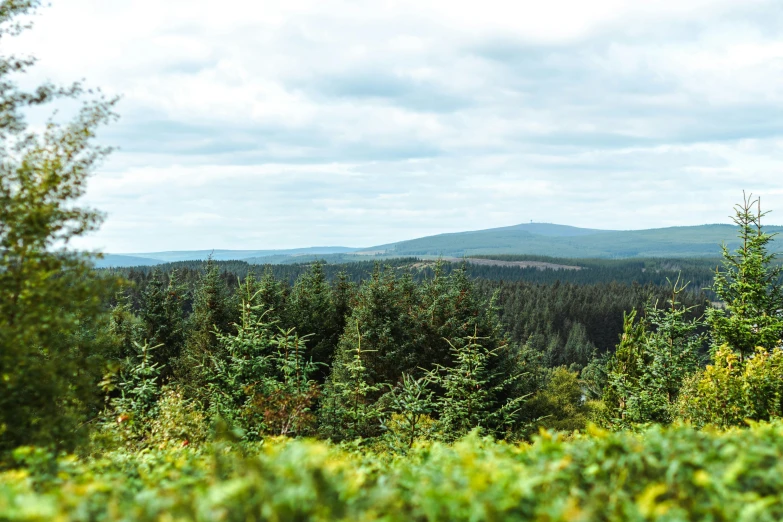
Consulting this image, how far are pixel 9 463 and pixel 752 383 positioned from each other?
22538mm

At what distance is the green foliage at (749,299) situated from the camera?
97.3 feet

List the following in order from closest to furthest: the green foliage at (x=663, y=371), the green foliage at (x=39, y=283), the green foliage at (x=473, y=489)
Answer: the green foliage at (x=473, y=489)
the green foliage at (x=39, y=283)
the green foliage at (x=663, y=371)

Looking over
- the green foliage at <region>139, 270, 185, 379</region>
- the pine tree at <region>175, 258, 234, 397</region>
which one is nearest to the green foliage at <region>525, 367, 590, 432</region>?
the pine tree at <region>175, 258, 234, 397</region>

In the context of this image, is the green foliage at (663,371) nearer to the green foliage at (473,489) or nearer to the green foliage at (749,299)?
the green foliage at (749,299)

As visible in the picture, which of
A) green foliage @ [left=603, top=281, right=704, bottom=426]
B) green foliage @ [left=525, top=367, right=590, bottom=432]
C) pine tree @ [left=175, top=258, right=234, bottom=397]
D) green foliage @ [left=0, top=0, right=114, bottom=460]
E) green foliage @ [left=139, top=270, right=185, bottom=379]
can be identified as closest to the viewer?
green foliage @ [left=0, top=0, right=114, bottom=460]

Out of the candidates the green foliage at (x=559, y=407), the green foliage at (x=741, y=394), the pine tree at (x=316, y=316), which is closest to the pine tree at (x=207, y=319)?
the pine tree at (x=316, y=316)

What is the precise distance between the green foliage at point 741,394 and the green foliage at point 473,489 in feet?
50.9

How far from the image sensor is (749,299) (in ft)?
101

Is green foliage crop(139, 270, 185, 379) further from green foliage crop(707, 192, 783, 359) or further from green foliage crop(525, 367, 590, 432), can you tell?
green foliage crop(707, 192, 783, 359)

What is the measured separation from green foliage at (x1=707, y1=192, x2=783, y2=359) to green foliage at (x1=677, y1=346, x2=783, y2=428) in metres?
10.2

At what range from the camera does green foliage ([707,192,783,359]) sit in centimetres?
2966

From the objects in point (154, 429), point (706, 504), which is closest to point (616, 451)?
point (706, 504)

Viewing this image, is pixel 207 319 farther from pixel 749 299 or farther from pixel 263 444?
pixel 749 299

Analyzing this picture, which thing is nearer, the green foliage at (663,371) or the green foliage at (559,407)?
the green foliage at (663,371)
